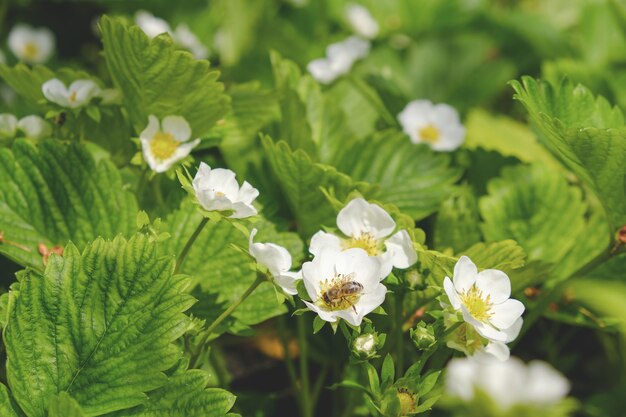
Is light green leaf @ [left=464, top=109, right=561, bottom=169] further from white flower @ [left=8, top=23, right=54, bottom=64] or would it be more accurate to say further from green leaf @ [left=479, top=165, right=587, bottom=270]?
white flower @ [left=8, top=23, right=54, bottom=64]

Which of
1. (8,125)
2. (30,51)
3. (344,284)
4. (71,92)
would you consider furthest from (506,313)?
(30,51)

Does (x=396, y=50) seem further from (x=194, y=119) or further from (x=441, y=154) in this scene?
(x=194, y=119)

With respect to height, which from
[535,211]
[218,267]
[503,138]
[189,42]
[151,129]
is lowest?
[503,138]

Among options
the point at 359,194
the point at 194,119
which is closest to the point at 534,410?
the point at 359,194

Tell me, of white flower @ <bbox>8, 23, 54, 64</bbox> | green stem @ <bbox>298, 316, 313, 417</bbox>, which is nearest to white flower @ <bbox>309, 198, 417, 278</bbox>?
green stem @ <bbox>298, 316, 313, 417</bbox>

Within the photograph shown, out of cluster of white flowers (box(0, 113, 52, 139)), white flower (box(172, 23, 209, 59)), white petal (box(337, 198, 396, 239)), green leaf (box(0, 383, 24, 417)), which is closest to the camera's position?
green leaf (box(0, 383, 24, 417))

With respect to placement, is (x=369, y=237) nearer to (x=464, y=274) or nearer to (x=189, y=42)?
(x=464, y=274)
